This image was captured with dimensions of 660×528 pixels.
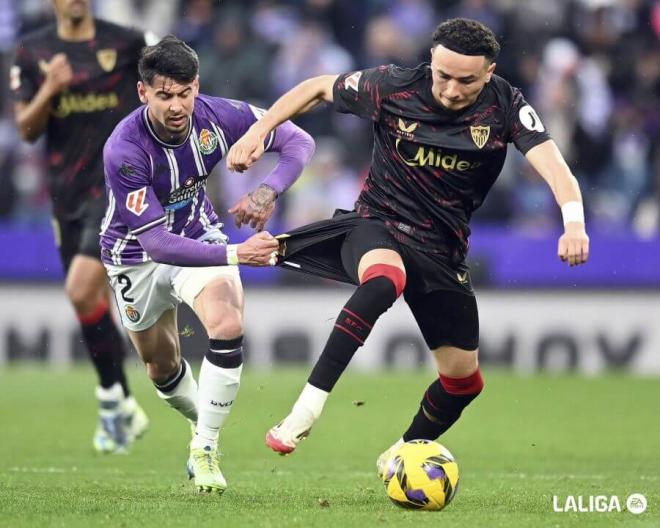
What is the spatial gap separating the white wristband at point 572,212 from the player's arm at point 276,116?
1.44m

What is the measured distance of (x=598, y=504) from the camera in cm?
712

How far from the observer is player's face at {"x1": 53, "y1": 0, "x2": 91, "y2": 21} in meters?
10.3

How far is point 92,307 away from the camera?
412 inches

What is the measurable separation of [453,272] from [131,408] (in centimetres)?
376

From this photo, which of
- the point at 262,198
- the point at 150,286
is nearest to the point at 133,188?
the point at 262,198

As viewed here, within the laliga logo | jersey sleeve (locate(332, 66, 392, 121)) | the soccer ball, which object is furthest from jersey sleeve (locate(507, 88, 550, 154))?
the laliga logo

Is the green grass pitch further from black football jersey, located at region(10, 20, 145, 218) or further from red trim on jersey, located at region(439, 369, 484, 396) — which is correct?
black football jersey, located at region(10, 20, 145, 218)

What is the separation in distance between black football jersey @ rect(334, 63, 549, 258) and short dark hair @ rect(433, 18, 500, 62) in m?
0.32

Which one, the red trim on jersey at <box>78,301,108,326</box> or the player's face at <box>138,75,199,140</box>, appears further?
the red trim on jersey at <box>78,301,108,326</box>

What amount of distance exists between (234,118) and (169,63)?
0.80 metres

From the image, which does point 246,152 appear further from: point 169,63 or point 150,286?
point 150,286

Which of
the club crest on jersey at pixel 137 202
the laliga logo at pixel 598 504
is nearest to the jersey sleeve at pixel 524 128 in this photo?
the laliga logo at pixel 598 504

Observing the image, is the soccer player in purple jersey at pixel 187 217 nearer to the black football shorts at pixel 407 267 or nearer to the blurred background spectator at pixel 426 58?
the black football shorts at pixel 407 267

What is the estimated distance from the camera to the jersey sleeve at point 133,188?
7.46m
